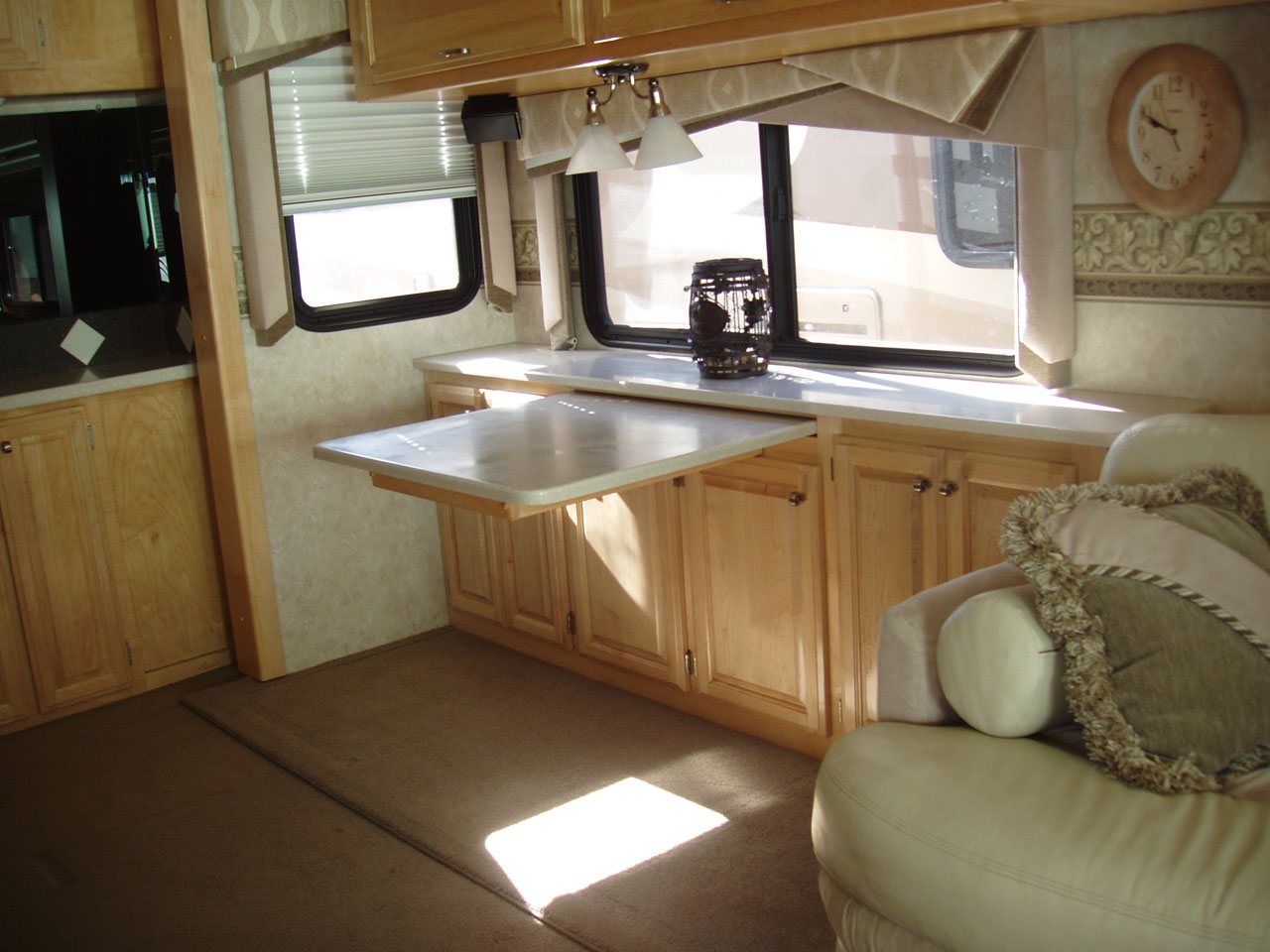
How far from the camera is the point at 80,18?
11.4 ft

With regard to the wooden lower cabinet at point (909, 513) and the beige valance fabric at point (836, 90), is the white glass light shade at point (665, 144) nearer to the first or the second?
the beige valance fabric at point (836, 90)

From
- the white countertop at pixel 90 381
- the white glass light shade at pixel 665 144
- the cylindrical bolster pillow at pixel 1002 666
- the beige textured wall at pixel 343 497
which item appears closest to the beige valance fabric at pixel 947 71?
the white glass light shade at pixel 665 144

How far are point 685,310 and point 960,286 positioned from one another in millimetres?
1023

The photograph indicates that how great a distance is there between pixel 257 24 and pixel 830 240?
169 centimetres

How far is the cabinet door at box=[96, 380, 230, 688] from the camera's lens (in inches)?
145

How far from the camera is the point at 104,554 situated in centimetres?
367

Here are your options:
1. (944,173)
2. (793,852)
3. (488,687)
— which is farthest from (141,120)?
(793,852)

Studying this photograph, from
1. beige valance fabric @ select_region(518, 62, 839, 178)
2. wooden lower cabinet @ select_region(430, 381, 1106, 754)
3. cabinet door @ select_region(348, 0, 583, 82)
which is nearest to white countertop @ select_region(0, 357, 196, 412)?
wooden lower cabinet @ select_region(430, 381, 1106, 754)

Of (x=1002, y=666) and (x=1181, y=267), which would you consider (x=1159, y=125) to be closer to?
(x=1181, y=267)

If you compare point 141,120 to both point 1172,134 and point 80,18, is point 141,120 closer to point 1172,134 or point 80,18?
point 80,18

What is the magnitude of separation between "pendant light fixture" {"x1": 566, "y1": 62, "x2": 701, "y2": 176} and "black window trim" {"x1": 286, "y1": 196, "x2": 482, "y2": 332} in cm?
122

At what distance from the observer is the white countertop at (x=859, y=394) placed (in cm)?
248

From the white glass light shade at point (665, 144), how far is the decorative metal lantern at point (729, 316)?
422mm

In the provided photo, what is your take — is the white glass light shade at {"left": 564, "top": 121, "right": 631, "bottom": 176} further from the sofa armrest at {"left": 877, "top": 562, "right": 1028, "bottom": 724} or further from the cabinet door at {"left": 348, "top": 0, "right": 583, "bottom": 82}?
the sofa armrest at {"left": 877, "top": 562, "right": 1028, "bottom": 724}
